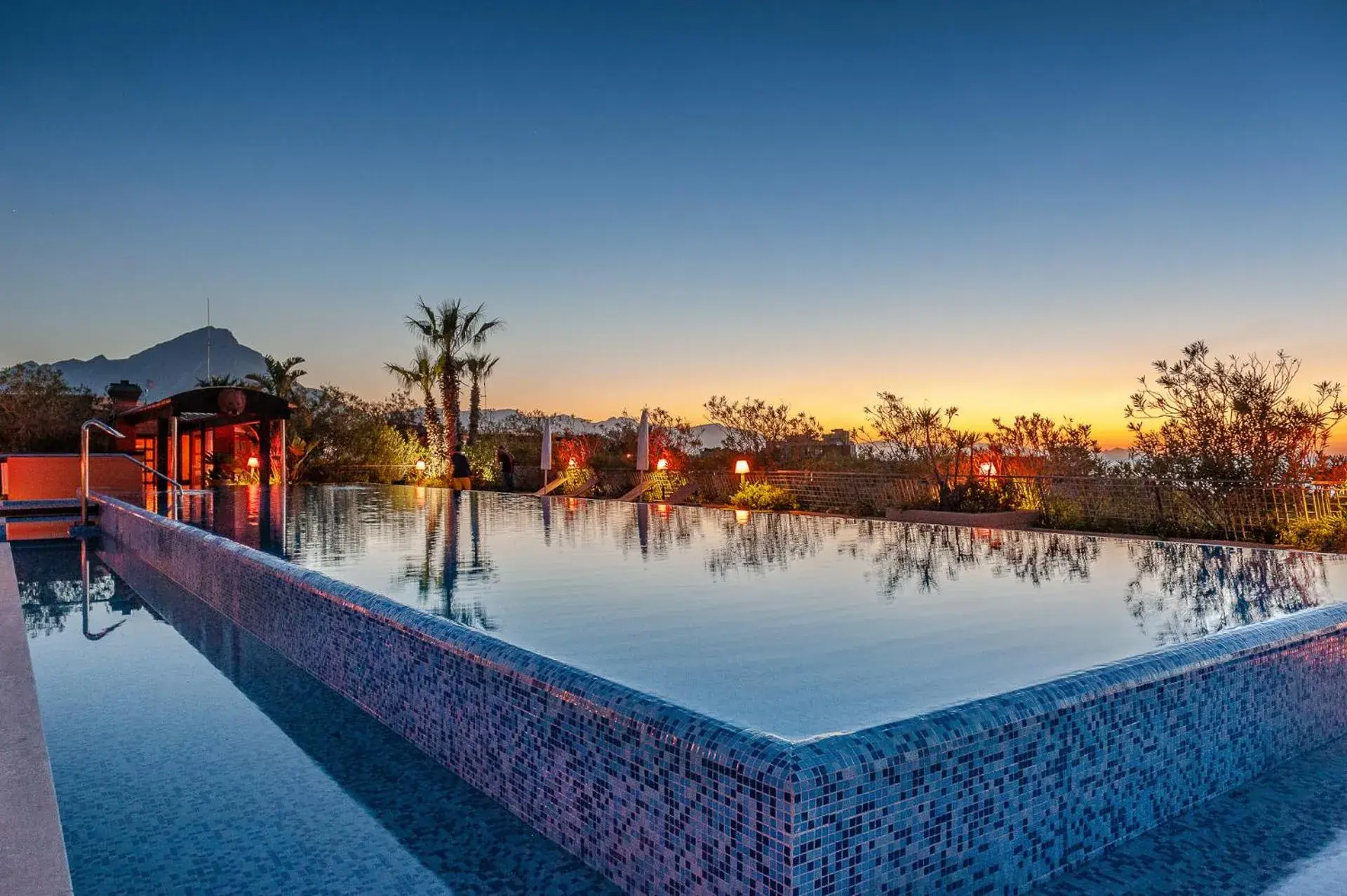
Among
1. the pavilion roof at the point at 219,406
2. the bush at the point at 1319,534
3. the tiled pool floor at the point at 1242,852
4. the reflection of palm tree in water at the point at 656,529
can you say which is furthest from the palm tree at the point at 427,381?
the tiled pool floor at the point at 1242,852

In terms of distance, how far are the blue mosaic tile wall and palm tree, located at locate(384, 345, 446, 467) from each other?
70.3 feet

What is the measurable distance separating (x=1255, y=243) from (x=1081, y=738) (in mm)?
14598

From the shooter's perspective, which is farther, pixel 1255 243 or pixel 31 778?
pixel 1255 243

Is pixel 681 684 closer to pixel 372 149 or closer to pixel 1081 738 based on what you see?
pixel 1081 738

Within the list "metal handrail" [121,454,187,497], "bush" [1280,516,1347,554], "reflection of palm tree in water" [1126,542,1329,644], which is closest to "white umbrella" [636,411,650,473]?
"metal handrail" [121,454,187,497]

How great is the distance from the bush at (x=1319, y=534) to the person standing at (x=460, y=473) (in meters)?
14.9

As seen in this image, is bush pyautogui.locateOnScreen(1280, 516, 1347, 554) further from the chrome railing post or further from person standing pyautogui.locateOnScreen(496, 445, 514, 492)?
person standing pyautogui.locateOnScreen(496, 445, 514, 492)

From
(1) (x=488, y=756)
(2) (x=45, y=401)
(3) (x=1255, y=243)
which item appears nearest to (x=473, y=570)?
(1) (x=488, y=756)

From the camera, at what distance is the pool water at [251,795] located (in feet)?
7.35

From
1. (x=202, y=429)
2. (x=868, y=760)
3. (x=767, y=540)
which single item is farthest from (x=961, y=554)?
(x=202, y=429)

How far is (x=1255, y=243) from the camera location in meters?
13.6

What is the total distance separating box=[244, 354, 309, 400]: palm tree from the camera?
85.6 feet

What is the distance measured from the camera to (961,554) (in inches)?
267

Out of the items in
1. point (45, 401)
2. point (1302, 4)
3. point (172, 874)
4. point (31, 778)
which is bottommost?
point (172, 874)
